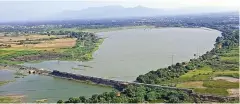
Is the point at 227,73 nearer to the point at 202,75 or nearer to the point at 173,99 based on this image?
the point at 202,75

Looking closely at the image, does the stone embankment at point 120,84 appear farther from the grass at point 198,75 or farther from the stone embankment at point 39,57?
the stone embankment at point 39,57

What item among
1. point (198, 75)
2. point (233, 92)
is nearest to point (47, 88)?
point (198, 75)

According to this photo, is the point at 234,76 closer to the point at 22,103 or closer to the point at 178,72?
the point at 178,72

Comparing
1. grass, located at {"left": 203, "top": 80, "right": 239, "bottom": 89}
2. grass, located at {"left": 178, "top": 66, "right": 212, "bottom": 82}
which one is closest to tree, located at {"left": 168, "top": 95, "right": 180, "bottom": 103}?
grass, located at {"left": 203, "top": 80, "right": 239, "bottom": 89}

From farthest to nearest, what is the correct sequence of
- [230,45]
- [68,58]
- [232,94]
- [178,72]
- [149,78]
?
[230,45]
[68,58]
[178,72]
[149,78]
[232,94]

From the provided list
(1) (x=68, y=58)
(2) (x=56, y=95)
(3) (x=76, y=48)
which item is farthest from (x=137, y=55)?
(2) (x=56, y=95)

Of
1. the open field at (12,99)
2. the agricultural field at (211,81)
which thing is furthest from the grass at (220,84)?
the open field at (12,99)

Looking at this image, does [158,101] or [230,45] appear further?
[230,45]
